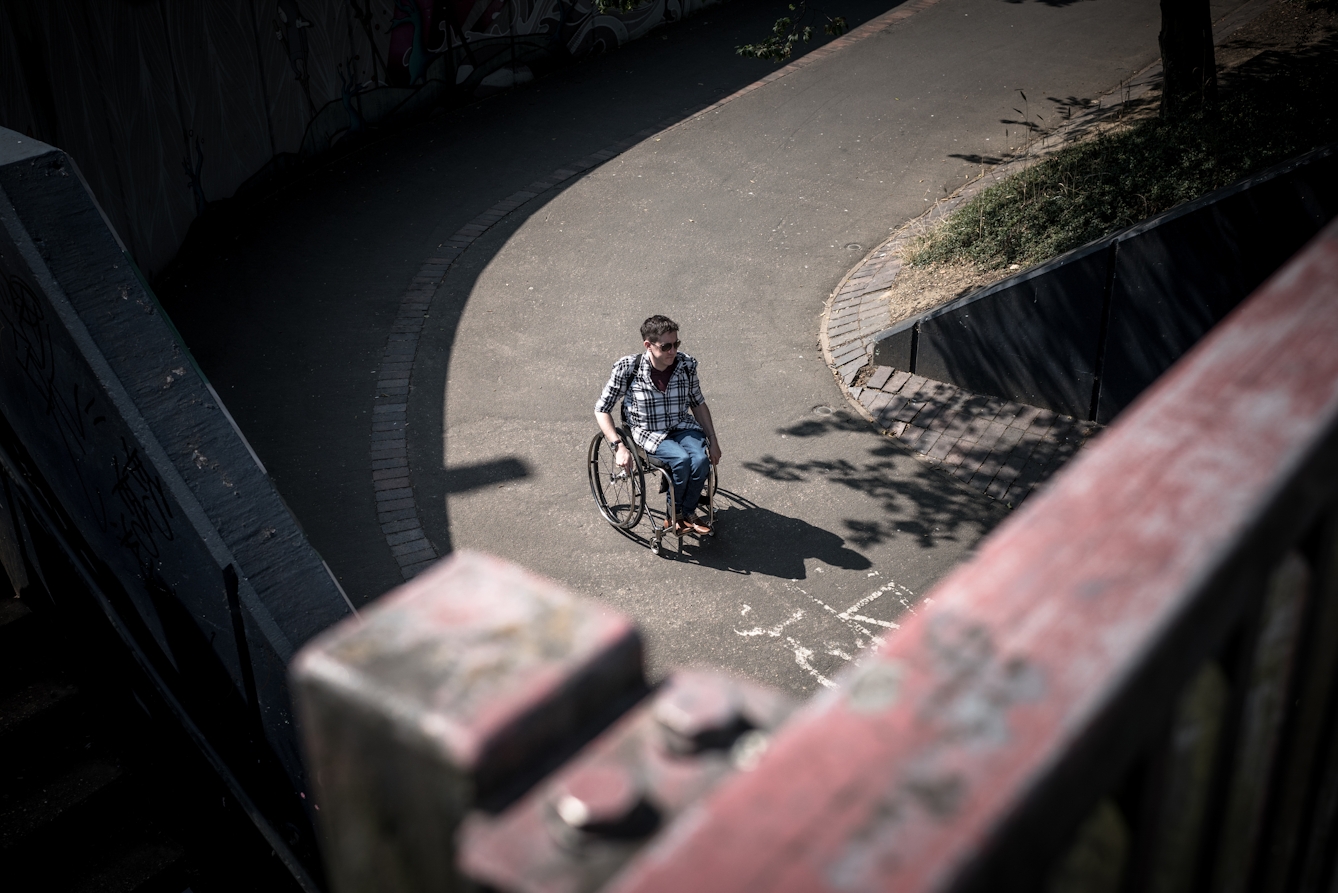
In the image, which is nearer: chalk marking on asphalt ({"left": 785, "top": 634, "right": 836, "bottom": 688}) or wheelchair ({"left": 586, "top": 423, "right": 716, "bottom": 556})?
chalk marking on asphalt ({"left": 785, "top": 634, "right": 836, "bottom": 688})

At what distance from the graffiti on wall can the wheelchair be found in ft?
18.3

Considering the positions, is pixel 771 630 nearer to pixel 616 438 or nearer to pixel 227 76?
pixel 616 438

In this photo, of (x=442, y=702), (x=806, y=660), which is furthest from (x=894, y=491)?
(x=442, y=702)

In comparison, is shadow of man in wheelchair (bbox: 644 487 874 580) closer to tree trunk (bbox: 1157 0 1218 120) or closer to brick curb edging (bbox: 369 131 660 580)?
brick curb edging (bbox: 369 131 660 580)

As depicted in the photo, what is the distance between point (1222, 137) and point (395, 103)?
1002cm

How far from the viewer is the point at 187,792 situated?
475 centimetres

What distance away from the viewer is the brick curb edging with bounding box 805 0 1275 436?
9898 mm

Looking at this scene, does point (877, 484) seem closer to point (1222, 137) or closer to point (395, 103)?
point (1222, 137)

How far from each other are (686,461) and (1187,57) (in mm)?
7588

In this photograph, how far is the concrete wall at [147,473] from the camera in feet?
13.9

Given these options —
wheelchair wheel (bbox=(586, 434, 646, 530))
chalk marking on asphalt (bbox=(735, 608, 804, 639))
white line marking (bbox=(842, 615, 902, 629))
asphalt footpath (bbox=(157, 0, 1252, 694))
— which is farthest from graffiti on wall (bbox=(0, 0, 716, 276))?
white line marking (bbox=(842, 615, 902, 629))

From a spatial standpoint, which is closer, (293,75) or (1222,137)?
(1222,137)

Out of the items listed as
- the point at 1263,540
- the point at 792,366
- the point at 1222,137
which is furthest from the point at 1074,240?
the point at 1263,540

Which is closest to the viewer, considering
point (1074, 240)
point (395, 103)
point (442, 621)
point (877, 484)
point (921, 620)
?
point (921, 620)
